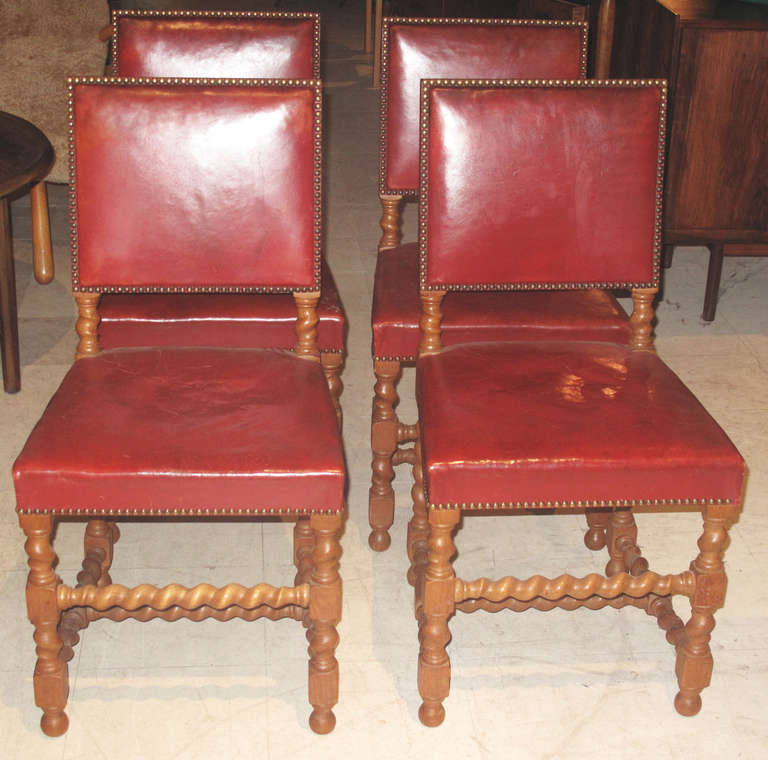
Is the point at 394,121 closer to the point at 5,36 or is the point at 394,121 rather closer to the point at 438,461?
the point at 438,461

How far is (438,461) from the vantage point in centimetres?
197

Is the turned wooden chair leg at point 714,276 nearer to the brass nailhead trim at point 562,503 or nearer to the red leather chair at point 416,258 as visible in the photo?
the red leather chair at point 416,258

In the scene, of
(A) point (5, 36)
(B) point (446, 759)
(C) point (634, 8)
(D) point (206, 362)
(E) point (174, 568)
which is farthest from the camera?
(A) point (5, 36)

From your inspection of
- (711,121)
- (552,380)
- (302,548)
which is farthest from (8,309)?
(711,121)

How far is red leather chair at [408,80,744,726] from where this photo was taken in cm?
199

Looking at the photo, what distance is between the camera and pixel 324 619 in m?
2.06

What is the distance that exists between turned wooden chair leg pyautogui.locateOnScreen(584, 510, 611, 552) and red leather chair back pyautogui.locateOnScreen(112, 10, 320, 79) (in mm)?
1216

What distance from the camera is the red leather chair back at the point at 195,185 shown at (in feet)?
7.16

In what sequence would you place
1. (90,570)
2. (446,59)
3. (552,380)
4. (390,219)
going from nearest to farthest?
(552,380) → (90,570) → (446,59) → (390,219)

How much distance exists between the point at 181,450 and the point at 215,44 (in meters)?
1.26

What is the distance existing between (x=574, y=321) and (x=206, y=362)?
802 millimetres

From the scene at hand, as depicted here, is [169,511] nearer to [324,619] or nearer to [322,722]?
[324,619]

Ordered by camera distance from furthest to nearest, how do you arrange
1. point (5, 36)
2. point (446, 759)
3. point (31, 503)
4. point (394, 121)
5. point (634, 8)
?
point (5, 36), point (634, 8), point (394, 121), point (446, 759), point (31, 503)

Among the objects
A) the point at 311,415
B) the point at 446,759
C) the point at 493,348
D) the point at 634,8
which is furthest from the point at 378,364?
the point at 634,8
